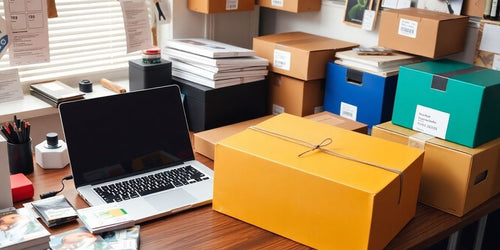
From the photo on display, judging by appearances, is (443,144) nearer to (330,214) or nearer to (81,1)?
(330,214)

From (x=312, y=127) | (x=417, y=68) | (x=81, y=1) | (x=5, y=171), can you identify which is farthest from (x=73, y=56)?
(x=417, y=68)

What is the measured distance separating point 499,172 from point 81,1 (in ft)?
5.64

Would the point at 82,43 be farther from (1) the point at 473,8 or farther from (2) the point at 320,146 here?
(1) the point at 473,8

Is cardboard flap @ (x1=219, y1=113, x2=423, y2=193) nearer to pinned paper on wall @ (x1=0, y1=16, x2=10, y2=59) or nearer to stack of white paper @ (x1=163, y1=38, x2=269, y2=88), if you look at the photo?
stack of white paper @ (x1=163, y1=38, x2=269, y2=88)

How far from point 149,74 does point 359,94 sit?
0.80 m

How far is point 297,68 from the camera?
2.27 meters

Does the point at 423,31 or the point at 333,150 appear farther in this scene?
the point at 423,31

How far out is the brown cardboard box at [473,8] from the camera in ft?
6.67

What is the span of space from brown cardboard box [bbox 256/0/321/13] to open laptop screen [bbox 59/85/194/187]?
0.82 metres

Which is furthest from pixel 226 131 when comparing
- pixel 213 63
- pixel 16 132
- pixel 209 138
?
pixel 16 132

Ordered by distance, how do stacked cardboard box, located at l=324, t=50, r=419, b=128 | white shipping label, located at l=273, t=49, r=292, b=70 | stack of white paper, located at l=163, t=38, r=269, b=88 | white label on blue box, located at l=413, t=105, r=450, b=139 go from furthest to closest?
1. white shipping label, located at l=273, t=49, r=292, b=70
2. stack of white paper, located at l=163, t=38, r=269, b=88
3. stacked cardboard box, located at l=324, t=50, r=419, b=128
4. white label on blue box, located at l=413, t=105, r=450, b=139

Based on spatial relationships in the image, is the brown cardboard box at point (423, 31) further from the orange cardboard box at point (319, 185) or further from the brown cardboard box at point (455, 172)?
the orange cardboard box at point (319, 185)

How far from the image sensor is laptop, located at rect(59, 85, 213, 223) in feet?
5.36

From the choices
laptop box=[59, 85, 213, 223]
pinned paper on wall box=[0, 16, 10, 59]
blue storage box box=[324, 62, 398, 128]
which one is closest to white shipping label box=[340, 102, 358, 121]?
blue storage box box=[324, 62, 398, 128]
